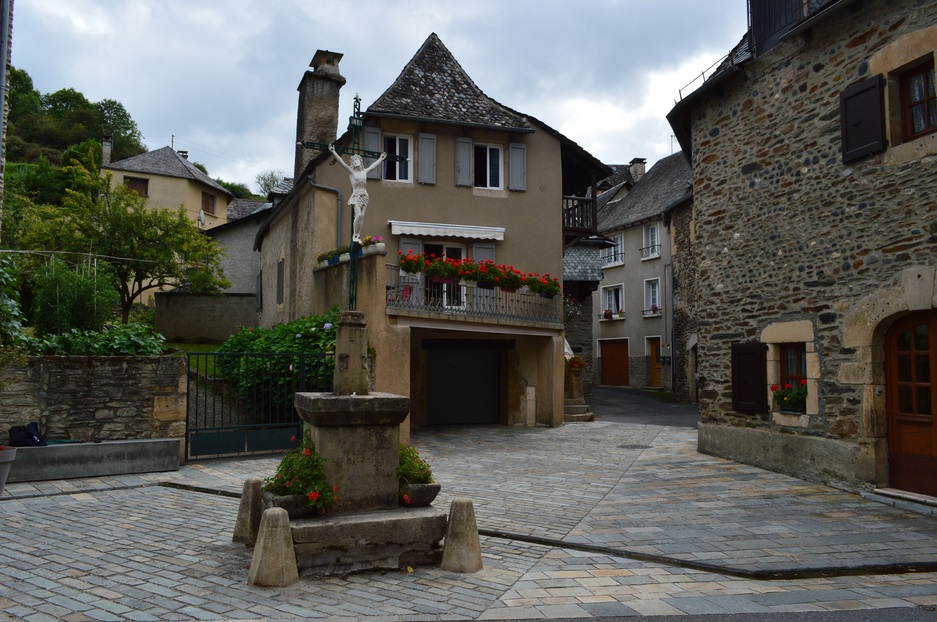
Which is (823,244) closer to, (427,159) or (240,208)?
(427,159)

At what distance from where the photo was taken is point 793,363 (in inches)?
432

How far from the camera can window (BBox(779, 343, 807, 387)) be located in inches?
424

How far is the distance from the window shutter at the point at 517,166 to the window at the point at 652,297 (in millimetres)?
14245

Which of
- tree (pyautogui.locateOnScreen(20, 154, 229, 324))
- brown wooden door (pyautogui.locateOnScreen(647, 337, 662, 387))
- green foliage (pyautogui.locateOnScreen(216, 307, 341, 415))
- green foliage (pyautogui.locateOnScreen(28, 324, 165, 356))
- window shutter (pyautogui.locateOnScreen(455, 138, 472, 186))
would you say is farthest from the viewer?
brown wooden door (pyautogui.locateOnScreen(647, 337, 662, 387))

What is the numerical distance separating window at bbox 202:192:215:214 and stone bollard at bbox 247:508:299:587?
38.3m

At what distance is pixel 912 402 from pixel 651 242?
75.6ft

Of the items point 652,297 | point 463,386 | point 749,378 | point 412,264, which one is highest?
point 652,297

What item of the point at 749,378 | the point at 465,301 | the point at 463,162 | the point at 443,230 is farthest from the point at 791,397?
the point at 463,162

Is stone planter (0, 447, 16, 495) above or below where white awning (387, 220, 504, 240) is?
below

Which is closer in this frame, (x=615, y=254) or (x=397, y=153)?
(x=397, y=153)

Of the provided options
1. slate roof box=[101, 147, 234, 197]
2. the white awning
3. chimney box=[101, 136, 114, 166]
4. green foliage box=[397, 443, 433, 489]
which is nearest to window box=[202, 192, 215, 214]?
slate roof box=[101, 147, 234, 197]

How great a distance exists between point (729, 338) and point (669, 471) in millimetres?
2750

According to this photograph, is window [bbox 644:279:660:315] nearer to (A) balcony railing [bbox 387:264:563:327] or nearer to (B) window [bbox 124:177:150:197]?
(A) balcony railing [bbox 387:264:563:327]

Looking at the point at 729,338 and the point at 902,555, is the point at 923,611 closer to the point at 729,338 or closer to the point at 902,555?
the point at 902,555
